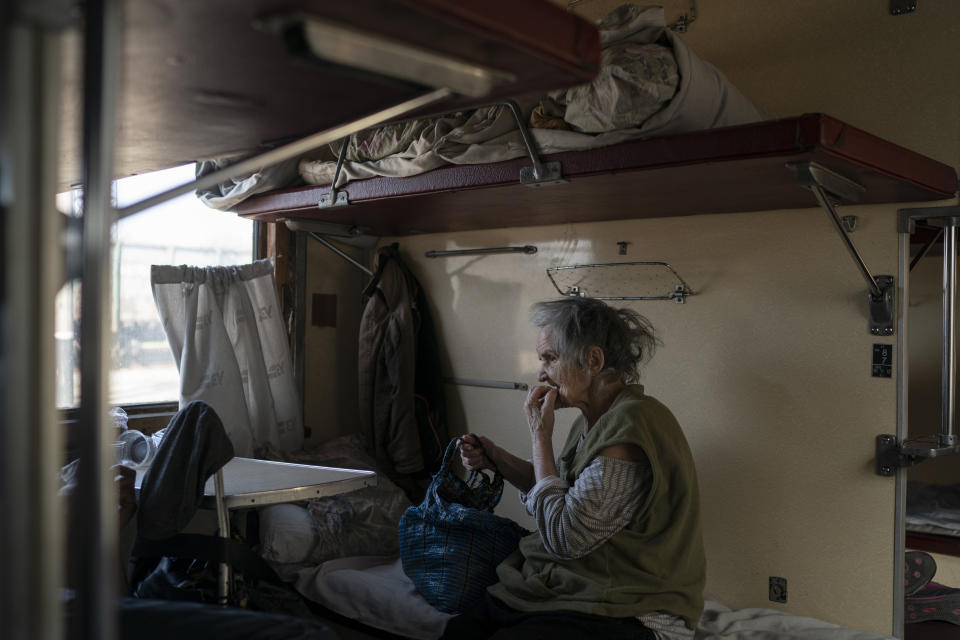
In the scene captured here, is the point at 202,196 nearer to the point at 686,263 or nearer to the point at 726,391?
the point at 686,263

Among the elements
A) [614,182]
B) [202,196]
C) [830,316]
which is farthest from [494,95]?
[202,196]

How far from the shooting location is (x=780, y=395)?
2.01m

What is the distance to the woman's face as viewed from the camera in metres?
1.89

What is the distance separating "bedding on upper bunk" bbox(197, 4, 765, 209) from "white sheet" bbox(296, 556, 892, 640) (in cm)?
109

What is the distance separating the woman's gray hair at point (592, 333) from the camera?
1.88m

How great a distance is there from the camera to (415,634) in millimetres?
1896

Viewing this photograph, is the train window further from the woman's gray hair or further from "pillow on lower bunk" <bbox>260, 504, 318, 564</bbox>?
the woman's gray hair

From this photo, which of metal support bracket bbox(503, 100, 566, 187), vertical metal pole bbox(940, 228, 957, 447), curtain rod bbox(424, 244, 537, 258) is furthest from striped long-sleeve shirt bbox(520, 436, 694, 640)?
curtain rod bbox(424, 244, 537, 258)

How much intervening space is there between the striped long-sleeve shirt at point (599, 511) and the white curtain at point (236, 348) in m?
1.19

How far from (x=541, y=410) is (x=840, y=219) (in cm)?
82

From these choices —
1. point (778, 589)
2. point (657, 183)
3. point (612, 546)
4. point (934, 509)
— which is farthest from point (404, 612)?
point (934, 509)

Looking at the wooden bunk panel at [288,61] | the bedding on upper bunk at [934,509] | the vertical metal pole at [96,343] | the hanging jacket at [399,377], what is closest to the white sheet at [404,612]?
the hanging jacket at [399,377]

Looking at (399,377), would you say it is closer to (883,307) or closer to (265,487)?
(265,487)

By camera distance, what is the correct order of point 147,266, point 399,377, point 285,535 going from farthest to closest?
1. point 399,377
2. point 147,266
3. point 285,535
